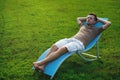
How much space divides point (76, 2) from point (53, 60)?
250 inches

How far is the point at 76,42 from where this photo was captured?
19.0ft

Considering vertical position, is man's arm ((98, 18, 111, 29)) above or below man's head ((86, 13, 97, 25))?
below

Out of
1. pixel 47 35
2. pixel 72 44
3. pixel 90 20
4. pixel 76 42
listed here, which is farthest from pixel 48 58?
pixel 47 35

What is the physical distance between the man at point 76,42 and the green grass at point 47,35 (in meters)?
0.33

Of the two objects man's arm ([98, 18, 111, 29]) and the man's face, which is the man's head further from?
man's arm ([98, 18, 111, 29])

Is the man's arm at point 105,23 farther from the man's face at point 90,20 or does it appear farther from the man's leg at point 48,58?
the man's leg at point 48,58

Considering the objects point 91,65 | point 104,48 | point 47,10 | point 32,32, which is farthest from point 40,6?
point 91,65

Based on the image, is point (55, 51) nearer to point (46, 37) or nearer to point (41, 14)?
point (46, 37)

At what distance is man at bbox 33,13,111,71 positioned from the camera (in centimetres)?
542

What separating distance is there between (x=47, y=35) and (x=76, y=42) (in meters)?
2.08

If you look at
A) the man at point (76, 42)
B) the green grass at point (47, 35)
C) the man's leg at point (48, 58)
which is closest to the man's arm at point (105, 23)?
the man at point (76, 42)

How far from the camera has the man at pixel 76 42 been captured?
5422mm

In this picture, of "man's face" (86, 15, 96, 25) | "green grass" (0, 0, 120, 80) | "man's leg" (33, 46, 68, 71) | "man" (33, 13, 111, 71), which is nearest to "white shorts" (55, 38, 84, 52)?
"man" (33, 13, 111, 71)

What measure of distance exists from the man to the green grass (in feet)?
1.08
